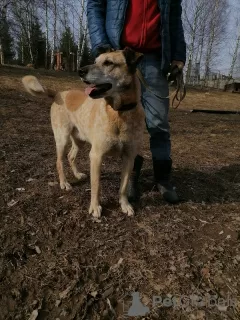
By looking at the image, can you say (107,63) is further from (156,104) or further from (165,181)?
(165,181)

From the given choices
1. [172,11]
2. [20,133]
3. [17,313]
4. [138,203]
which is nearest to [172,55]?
[172,11]

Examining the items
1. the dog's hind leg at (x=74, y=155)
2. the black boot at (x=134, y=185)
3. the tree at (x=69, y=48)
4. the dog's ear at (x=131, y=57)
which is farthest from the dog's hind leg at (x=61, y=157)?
the tree at (x=69, y=48)

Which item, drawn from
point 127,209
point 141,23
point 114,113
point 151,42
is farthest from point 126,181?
point 141,23

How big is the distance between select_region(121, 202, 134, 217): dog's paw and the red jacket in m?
1.58

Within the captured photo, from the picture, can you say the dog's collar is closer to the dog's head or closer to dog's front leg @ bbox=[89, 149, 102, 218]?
the dog's head

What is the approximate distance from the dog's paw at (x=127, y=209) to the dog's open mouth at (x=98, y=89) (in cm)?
111

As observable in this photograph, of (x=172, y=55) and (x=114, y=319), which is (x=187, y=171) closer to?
(x=172, y=55)

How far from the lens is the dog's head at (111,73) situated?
2703mm

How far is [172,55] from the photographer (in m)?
3.25

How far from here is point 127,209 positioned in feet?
10.1

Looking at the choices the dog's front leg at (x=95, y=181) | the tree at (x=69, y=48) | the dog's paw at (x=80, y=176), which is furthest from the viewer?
the tree at (x=69, y=48)

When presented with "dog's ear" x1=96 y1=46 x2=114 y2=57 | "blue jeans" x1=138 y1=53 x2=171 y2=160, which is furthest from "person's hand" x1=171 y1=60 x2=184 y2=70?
"dog's ear" x1=96 y1=46 x2=114 y2=57

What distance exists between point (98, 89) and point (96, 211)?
3.72 ft

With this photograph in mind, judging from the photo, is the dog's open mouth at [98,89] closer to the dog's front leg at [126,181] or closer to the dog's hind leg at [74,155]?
the dog's front leg at [126,181]
